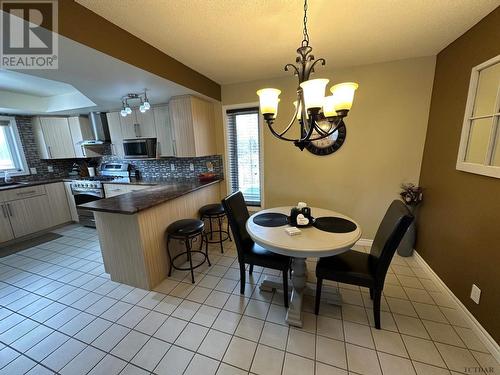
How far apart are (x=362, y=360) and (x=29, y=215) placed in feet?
16.8

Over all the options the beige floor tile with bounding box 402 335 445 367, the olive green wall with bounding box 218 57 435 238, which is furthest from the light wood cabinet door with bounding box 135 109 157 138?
the beige floor tile with bounding box 402 335 445 367

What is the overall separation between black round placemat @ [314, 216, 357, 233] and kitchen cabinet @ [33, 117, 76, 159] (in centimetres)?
487

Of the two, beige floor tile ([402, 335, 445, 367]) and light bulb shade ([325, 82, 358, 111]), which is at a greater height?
light bulb shade ([325, 82, 358, 111])

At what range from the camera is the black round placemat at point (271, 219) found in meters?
1.89

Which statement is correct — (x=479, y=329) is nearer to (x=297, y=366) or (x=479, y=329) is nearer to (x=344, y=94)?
(x=297, y=366)

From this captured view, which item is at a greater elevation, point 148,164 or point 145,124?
point 145,124

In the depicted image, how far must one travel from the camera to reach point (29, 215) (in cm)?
346

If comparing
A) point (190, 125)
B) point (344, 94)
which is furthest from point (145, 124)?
point (344, 94)

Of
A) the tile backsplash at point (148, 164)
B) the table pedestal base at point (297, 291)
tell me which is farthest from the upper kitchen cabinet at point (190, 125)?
the table pedestal base at point (297, 291)

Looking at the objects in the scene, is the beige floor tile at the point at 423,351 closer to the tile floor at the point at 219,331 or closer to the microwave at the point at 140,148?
the tile floor at the point at 219,331

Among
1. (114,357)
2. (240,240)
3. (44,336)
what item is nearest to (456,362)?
(240,240)

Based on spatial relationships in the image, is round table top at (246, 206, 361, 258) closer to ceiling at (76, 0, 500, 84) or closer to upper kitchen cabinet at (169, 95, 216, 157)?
ceiling at (76, 0, 500, 84)

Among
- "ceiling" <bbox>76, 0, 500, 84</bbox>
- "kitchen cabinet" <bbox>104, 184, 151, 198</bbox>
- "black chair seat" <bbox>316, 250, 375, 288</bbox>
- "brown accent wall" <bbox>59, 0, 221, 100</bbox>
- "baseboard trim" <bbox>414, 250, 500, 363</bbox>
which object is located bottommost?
"baseboard trim" <bbox>414, 250, 500, 363</bbox>

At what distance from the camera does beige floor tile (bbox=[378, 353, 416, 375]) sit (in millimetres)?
1313
